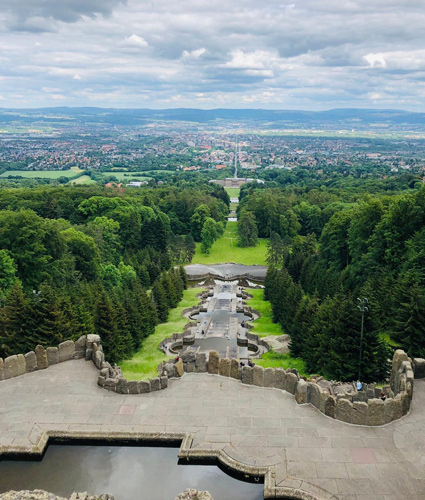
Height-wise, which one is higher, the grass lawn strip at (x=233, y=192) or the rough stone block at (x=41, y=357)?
the rough stone block at (x=41, y=357)

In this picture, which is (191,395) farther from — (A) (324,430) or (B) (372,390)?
(B) (372,390)

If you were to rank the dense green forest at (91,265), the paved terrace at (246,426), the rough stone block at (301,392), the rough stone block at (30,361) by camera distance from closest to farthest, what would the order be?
the paved terrace at (246,426)
the rough stone block at (301,392)
the rough stone block at (30,361)
the dense green forest at (91,265)

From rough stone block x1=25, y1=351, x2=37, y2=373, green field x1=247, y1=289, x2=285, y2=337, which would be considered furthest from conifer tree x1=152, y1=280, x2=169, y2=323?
rough stone block x1=25, y1=351, x2=37, y2=373

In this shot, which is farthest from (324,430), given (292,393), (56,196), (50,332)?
(56,196)

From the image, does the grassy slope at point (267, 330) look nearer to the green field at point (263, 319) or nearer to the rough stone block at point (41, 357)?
the green field at point (263, 319)

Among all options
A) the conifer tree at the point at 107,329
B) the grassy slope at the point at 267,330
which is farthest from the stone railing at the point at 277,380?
the grassy slope at the point at 267,330

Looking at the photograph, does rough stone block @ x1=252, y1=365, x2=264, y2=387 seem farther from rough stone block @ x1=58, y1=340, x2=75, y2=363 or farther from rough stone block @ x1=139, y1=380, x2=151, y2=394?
rough stone block @ x1=58, y1=340, x2=75, y2=363

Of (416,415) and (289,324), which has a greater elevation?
(416,415)
